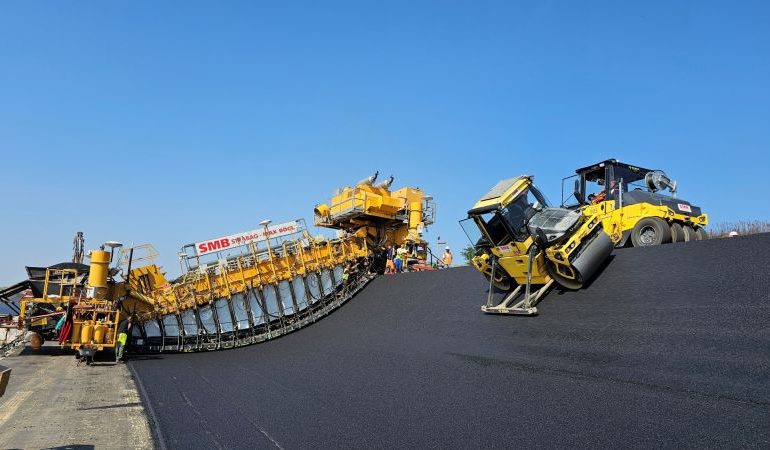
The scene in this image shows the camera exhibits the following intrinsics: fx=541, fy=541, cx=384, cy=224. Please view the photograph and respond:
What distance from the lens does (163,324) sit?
48.6 feet

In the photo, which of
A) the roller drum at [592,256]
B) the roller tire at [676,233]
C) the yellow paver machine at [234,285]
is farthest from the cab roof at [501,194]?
the yellow paver machine at [234,285]

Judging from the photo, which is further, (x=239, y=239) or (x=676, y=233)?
(x=239, y=239)

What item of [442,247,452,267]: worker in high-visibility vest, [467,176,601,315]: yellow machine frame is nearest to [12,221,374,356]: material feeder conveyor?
[442,247,452,267]: worker in high-visibility vest

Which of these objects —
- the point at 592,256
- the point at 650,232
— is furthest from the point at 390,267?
the point at 592,256

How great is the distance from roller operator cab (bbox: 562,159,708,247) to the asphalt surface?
1.11 m

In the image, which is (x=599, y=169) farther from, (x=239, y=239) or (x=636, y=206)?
(x=239, y=239)

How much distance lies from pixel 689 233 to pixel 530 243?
3.39 m

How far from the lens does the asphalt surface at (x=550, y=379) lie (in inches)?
185

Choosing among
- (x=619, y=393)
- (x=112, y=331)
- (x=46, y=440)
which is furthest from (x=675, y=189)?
Answer: (x=112, y=331)

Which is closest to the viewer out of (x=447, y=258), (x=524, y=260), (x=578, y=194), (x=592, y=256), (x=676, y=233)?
(x=592, y=256)

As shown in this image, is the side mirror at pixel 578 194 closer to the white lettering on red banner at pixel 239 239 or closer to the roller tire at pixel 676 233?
the roller tire at pixel 676 233

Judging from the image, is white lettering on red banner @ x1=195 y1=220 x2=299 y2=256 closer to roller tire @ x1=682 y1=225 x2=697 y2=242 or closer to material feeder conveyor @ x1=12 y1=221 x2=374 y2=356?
material feeder conveyor @ x1=12 y1=221 x2=374 y2=356

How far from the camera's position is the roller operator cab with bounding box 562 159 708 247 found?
9719 millimetres

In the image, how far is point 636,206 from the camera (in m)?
9.97
